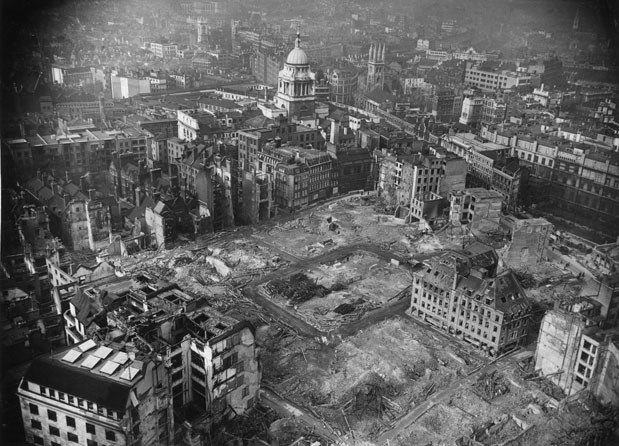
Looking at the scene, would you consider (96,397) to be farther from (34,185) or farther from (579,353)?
(34,185)

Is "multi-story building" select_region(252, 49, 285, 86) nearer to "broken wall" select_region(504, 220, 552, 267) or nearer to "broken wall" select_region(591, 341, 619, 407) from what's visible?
"broken wall" select_region(504, 220, 552, 267)

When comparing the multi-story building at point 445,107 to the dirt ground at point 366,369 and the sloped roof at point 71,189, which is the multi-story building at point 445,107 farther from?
the dirt ground at point 366,369

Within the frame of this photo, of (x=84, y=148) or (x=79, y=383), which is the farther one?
(x=84, y=148)

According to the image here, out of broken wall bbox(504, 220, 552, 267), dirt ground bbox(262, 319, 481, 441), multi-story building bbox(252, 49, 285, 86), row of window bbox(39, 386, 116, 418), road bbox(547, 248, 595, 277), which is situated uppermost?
multi-story building bbox(252, 49, 285, 86)

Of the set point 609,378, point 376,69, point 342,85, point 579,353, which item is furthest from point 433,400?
point 376,69

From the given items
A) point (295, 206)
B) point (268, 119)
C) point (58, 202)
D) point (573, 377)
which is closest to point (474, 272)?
point (573, 377)

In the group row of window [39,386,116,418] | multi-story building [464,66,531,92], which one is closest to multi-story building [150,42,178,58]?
multi-story building [464,66,531,92]

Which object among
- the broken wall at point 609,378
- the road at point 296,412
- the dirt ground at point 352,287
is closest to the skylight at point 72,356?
the road at point 296,412
